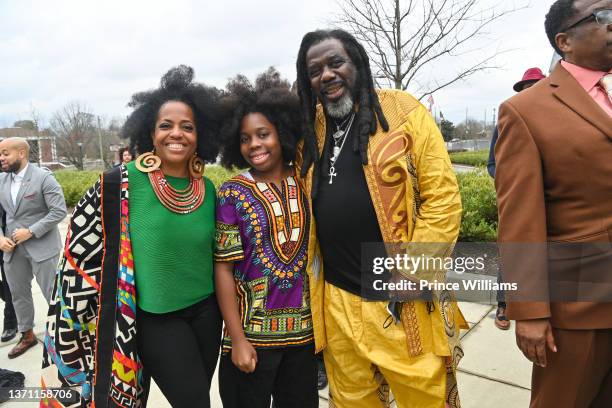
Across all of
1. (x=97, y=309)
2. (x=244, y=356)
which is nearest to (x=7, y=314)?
(x=97, y=309)

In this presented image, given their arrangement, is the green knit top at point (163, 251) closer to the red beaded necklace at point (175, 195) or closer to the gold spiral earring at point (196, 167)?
the red beaded necklace at point (175, 195)

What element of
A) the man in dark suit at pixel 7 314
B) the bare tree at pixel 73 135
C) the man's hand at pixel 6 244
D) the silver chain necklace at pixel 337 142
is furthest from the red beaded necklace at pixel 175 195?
the bare tree at pixel 73 135

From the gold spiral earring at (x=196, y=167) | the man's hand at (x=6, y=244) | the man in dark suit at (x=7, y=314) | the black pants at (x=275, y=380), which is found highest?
the gold spiral earring at (x=196, y=167)

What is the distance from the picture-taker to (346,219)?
2027mm

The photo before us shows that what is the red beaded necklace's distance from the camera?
1954 millimetres

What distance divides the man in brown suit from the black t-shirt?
601mm

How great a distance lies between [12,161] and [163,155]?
273 cm

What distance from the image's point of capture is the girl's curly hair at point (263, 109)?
2219mm

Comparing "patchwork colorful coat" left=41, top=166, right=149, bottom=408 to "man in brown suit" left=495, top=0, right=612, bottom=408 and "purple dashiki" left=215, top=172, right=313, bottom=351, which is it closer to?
"purple dashiki" left=215, top=172, right=313, bottom=351

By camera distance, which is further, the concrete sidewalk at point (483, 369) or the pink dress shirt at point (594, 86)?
the concrete sidewalk at point (483, 369)

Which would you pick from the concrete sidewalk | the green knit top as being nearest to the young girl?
the green knit top

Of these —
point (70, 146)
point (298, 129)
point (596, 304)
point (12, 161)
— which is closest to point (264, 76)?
point (298, 129)

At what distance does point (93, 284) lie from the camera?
6.21 ft

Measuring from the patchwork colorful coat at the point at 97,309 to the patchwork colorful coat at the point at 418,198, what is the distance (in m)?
1.15
